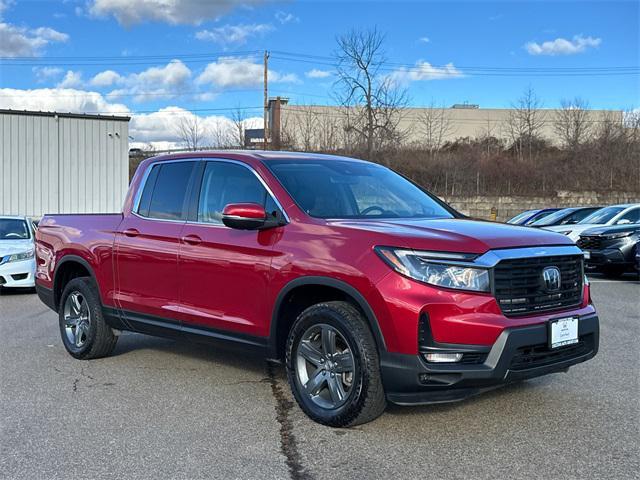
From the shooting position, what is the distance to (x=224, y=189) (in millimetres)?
5613

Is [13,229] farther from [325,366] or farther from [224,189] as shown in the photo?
[325,366]

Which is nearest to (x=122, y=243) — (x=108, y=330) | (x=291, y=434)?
(x=108, y=330)

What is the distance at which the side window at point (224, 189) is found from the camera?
5.36 meters

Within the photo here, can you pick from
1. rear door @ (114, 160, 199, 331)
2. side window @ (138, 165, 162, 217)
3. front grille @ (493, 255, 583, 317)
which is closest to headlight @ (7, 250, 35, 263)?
rear door @ (114, 160, 199, 331)

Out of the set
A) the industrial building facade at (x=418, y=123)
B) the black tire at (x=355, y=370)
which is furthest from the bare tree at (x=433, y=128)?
the black tire at (x=355, y=370)

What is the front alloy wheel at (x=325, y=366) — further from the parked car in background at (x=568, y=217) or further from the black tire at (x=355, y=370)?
the parked car in background at (x=568, y=217)

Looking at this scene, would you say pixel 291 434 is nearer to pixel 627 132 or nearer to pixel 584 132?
pixel 627 132

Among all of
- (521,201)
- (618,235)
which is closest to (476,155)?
(521,201)

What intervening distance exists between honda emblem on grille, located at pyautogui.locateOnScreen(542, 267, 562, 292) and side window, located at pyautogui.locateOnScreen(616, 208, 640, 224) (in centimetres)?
1227

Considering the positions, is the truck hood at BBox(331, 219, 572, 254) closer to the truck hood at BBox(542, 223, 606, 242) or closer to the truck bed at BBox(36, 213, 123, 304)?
the truck bed at BBox(36, 213, 123, 304)

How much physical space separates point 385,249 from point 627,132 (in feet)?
161

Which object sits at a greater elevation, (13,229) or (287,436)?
(13,229)

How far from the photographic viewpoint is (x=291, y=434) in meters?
4.45

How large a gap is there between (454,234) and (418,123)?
192ft
